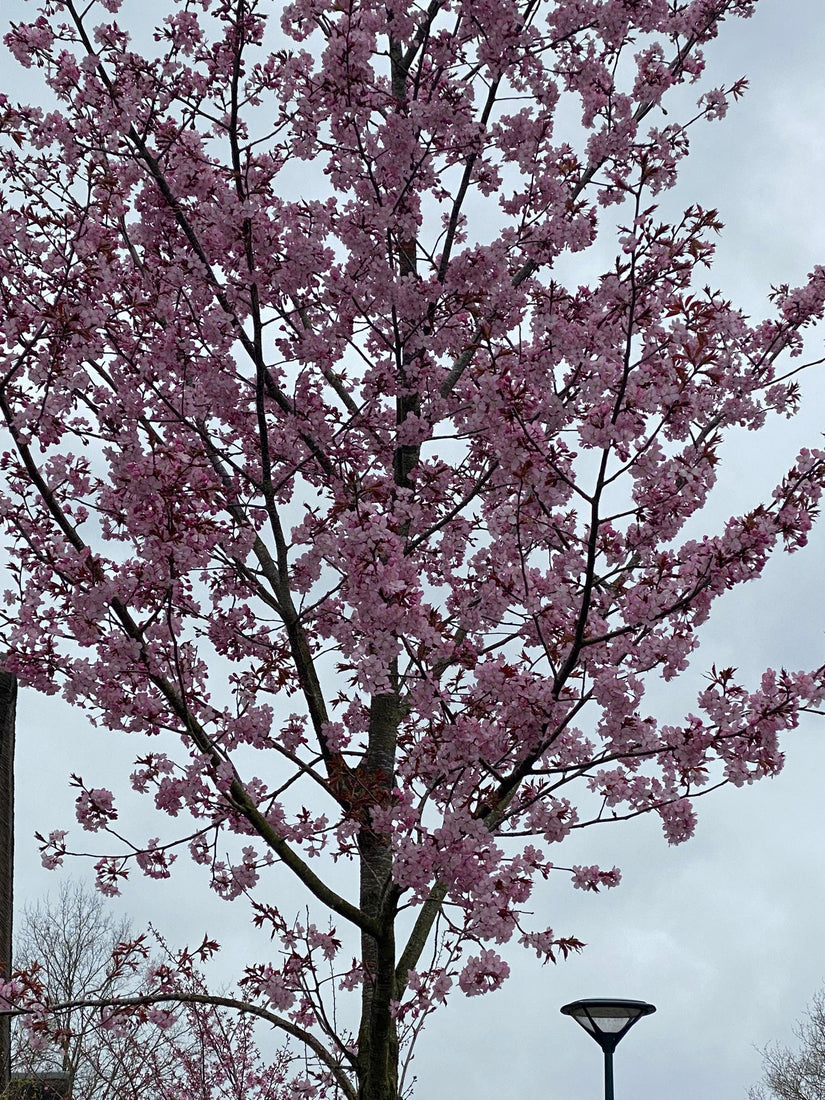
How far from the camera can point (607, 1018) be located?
8.91 m

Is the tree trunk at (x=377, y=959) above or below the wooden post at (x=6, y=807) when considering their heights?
below

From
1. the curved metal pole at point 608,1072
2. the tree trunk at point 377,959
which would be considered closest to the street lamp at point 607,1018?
the curved metal pole at point 608,1072

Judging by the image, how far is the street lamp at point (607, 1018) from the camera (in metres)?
8.69

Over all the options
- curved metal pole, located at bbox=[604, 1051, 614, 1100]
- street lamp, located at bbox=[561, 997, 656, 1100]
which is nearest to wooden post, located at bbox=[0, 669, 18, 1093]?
street lamp, located at bbox=[561, 997, 656, 1100]

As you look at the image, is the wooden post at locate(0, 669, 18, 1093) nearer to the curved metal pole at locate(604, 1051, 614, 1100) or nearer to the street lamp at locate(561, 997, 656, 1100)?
the street lamp at locate(561, 997, 656, 1100)

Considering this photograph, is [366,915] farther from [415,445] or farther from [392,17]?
[392,17]

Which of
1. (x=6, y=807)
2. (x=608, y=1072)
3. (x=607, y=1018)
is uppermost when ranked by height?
(x=6, y=807)

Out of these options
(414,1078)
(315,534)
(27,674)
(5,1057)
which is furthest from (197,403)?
(5,1057)

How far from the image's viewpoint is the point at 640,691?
5711 mm

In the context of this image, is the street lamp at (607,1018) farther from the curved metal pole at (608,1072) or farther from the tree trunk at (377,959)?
the tree trunk at (377,959)

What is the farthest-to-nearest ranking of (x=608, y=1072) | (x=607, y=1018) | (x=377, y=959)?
(x=608, y=1072) < (x=607, y=1018) < (x=377, y=959)

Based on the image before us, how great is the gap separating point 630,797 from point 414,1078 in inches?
139

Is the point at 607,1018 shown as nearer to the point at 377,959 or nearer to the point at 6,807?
the point at 377,959

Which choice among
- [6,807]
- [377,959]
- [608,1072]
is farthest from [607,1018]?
[6,807]
